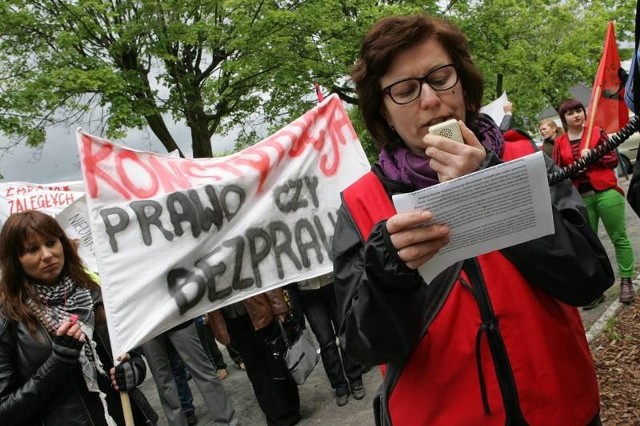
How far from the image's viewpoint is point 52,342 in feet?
8.00

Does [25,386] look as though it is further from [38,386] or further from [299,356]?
[299,356]

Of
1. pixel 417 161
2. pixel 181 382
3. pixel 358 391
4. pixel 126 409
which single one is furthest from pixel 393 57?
pixel 181 382

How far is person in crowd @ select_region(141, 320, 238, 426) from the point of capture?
4445mm

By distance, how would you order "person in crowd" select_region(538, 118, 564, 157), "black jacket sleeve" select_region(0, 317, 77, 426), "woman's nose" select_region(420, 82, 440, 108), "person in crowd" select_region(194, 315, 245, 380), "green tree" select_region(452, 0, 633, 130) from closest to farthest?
"woman's nose" select_region(420, 82, 440, 108) → "black jacket sleeve" select_region(0, 317, 77, 426) → "person in crowd" select_region(194, 315, 245, 380) → "person in crowd" select_region(538, 118, 564, 157) → "green tree" select_region(452, 0, 633, 130)

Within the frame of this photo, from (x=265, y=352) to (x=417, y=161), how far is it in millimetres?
3370

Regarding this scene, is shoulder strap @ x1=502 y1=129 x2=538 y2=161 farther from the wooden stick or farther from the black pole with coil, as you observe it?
the wooden stick

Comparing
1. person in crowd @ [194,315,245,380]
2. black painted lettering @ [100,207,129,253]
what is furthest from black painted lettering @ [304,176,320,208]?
person in crowd @ [194,315,245,380]

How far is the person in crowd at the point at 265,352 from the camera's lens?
437 centimetres

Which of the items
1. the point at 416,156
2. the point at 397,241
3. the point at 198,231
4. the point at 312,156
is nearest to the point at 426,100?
the point at 416,156

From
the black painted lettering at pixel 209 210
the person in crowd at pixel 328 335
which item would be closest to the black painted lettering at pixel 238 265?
the black painted lettering at pixel 209 210

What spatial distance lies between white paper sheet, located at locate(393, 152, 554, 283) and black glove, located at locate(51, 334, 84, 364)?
1.84m

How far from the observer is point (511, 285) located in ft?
4.51

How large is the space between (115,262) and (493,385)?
2166mm

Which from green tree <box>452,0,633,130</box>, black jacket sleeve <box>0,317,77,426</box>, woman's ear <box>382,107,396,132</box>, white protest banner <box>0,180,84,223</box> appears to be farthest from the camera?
green tree <box>452,0,633,130</box>
